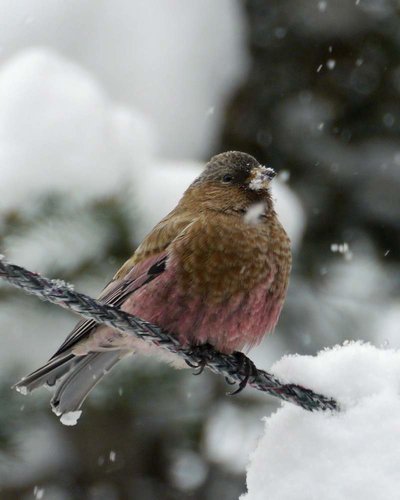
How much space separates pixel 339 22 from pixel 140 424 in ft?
11.0

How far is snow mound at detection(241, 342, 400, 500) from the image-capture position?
211cm

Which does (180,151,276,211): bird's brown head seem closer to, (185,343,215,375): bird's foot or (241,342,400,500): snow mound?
(185,343,215,375): bird's foot

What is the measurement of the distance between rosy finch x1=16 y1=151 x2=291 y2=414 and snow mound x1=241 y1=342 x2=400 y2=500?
0.81 meters

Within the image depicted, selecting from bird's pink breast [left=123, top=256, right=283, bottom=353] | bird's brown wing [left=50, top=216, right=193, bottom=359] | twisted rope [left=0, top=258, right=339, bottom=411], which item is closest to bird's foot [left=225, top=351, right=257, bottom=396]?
bird's pink breast [left=123, top=256, right=283, bottom=353]

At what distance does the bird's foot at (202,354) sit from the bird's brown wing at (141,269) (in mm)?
319

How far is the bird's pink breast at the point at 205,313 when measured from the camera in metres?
3.30

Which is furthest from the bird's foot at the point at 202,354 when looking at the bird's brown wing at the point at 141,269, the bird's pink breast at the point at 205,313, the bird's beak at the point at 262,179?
the bird's beak at the point at 262,179

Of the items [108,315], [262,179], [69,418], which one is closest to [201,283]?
[262,179]

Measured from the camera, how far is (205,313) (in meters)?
3.30

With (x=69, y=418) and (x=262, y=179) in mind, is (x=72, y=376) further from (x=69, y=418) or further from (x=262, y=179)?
(x=262, y=179)

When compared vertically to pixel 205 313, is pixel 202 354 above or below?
below

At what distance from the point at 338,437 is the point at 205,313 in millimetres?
1132

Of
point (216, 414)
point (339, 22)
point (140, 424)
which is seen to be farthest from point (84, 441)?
point (339, 22)

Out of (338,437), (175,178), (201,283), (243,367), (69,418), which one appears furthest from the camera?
(175,178)
